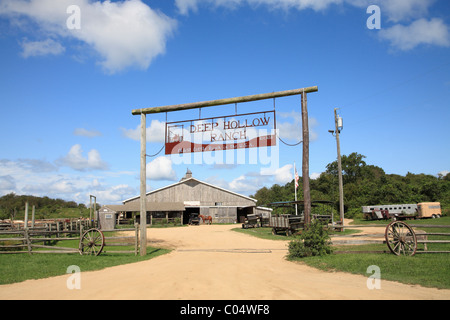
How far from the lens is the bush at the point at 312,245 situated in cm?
1147

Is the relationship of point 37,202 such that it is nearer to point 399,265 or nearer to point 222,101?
point 222,101

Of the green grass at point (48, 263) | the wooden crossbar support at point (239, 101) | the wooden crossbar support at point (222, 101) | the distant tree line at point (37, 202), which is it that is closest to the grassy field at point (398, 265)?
the wooden crossbar support at point (239, 101)

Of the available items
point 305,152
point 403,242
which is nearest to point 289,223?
point 305,152

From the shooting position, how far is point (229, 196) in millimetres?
46125

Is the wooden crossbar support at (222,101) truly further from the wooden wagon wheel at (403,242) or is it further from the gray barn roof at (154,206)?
the gray barn roof at (154,206)

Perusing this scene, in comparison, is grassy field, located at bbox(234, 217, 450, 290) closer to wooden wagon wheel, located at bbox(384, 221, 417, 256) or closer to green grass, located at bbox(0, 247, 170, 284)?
wooden wagon wheel, located at bbox(384, 221, 417, 256)

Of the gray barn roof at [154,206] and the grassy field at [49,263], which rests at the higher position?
the gray barn roof at [154,206]

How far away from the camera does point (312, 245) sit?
11609 mm

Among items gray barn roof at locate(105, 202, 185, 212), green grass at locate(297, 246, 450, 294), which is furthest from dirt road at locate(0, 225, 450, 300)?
gray barn roof at locate(105, 202, 185, 212)

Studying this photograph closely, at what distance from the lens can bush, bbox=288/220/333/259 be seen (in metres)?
11.5
